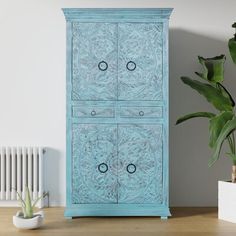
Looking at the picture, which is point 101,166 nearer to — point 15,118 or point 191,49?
point 15,118

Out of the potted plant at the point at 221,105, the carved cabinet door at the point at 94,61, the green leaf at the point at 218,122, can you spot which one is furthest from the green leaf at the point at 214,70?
the carved cabinet door at the point at 94,61

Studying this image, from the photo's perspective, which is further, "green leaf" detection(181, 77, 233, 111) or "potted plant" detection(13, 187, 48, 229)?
"green leaf" detection(181, 77, 233, 111)

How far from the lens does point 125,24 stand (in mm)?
3891

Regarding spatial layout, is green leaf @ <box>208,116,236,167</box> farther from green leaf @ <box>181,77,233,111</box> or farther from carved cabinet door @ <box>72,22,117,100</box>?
carved cabinet door @ <box>72,22,117,100</box>

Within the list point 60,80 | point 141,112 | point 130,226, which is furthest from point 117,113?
point 130,226

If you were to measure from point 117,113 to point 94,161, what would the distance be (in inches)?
17.1

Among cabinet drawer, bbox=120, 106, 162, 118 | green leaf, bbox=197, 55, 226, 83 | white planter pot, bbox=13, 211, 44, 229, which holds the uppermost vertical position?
green leaf, bbox=197, 55, 226, 83

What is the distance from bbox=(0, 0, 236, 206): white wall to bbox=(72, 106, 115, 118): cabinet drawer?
1.73 ft

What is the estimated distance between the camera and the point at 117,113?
390 centimetres

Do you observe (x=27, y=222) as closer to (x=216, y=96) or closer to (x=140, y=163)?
(x=140, y=163)

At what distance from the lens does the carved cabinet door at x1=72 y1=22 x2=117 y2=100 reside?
3887 millimetres

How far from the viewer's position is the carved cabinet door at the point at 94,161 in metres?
3.91

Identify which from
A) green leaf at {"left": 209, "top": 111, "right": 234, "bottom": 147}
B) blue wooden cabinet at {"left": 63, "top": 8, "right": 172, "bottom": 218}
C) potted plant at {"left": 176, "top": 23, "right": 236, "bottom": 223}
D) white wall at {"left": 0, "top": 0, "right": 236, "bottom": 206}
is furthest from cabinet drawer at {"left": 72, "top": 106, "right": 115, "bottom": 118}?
green leaf at {"left": 209, "top": 111, "right": 234, "bottom": 147}

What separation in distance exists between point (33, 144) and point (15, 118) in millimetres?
291
